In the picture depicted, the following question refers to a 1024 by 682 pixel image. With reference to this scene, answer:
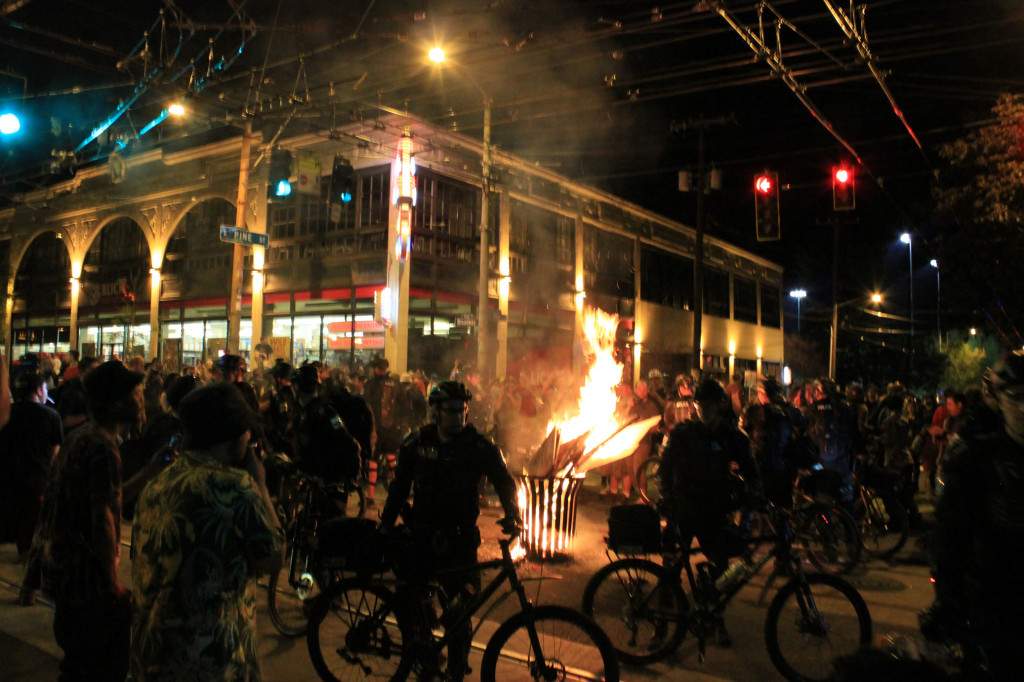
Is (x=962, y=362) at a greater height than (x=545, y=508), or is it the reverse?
(x=962, y=362)

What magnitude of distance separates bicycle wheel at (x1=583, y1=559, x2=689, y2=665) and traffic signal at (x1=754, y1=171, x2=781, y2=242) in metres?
10.2

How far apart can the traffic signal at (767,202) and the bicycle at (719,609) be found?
32.7ft

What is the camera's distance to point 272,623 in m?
5.50

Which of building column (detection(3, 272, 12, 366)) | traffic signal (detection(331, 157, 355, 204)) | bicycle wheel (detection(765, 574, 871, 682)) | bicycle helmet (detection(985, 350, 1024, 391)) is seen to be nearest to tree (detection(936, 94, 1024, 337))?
traffic signal (detection(331, 157, 355, 204))

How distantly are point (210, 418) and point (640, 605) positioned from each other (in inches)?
131

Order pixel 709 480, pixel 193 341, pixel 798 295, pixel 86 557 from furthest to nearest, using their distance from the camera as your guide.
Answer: pixel 798 295
pixel 193 341
pixel 709 480
pixel 86 557

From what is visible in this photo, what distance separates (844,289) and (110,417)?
5101 cm

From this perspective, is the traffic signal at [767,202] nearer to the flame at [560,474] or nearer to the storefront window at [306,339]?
the flame at [560,474]

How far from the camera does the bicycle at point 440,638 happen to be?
374 cm

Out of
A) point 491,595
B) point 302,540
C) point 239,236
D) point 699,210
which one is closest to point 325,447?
point 302,540

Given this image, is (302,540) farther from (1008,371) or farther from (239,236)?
(239,236)

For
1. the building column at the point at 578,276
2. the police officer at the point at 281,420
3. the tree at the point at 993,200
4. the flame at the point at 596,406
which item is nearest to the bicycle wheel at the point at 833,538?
the flame at the point at 596,406

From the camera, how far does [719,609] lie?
4758mm

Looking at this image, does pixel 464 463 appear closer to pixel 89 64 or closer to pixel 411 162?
pixel 89 64
